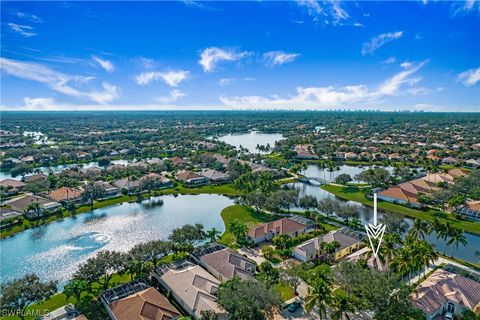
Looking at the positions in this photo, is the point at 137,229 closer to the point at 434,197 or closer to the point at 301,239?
the point at 301,239

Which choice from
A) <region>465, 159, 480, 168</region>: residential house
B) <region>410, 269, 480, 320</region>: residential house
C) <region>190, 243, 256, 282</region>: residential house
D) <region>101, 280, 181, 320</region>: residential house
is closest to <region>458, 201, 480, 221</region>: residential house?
<region>410, 269, 480, 320</region>: residential house

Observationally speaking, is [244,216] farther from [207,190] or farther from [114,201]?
[114,201]

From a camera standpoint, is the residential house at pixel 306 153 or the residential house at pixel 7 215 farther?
the residential house at pixel 306 153

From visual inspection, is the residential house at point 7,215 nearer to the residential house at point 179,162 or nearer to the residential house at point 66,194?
the residential house at point 66,194

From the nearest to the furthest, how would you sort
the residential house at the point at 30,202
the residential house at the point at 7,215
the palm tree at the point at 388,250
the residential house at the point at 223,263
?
the palm tree at the point at 388,250 → the residential house at the point at 223,263 → the residential house at the point at 7,215 → the residential house at the point at 30,202

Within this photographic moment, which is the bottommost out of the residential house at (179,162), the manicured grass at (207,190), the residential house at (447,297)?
the manicured grass at (207,190)

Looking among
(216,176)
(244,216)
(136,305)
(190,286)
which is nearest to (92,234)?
(244,216)

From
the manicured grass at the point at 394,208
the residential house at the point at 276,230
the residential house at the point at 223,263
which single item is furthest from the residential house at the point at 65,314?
the manicured grass at the point at 394,208

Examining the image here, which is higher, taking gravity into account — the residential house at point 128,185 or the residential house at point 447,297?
the residential house at point 447,297
